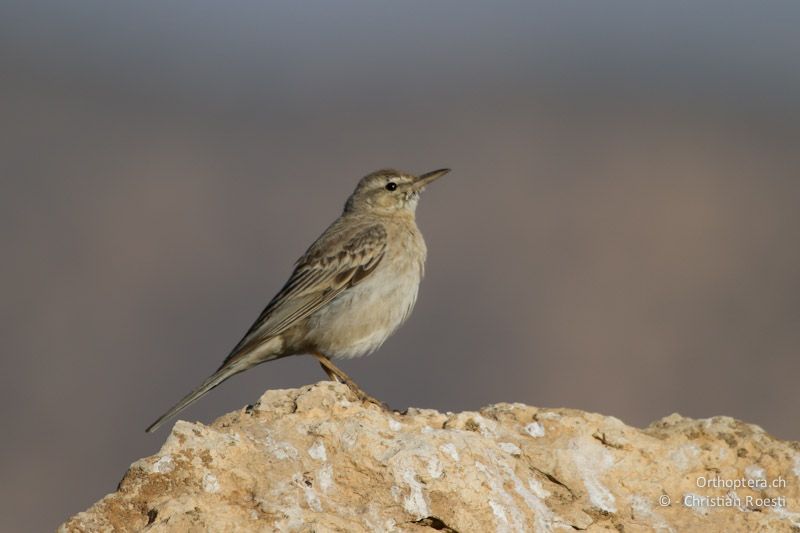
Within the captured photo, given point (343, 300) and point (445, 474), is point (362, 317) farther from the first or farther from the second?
point (445, 474)

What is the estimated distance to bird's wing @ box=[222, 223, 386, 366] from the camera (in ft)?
34.4

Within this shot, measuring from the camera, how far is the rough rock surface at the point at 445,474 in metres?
5.95

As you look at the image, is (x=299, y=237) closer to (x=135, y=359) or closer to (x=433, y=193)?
(x=433, y=193)

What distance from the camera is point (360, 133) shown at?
289 feet

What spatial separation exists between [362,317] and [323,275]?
2.37 ft

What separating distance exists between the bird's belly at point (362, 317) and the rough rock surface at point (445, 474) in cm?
273

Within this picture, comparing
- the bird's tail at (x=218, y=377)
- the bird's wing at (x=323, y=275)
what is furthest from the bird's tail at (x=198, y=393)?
the bird's wing at (x=323, y=275)

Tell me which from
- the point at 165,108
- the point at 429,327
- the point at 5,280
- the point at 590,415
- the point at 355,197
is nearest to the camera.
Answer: the point at 590,415

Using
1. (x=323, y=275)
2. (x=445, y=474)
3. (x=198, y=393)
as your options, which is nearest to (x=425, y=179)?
(x=323, y=275)

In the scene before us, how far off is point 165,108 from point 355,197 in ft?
279

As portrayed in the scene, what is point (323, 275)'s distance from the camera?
11.0 m

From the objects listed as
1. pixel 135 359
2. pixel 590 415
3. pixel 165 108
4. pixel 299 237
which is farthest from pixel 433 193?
pixel 590 415

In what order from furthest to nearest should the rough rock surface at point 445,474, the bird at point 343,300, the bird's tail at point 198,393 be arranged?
the bird at point 343,300 < the bird's tail at point 198,393 < the rough rock surface at point 445,474

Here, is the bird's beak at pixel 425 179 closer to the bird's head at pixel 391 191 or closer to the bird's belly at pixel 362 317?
the bird's head at pixel 391 191
